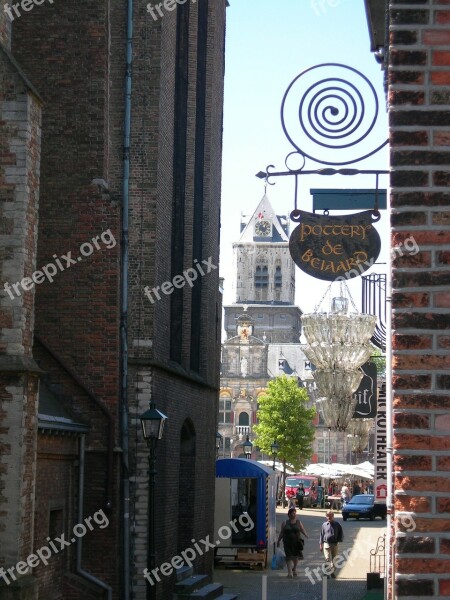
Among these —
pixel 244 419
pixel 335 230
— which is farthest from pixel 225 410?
pixel 335 230

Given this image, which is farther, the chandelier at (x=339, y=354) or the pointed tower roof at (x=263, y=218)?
the pointed tower roof at (x=263, y=218)

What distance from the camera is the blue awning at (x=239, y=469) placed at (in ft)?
96.4

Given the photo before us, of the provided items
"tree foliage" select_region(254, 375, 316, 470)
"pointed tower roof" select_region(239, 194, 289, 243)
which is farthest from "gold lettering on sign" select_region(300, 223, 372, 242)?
"pointed tower roof" select_region(239, 194, 289, 243)

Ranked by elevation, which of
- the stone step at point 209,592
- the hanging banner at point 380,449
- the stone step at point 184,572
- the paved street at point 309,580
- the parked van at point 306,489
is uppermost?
the hanging banner at point 380,449

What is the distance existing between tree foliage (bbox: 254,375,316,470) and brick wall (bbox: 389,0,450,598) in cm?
7935

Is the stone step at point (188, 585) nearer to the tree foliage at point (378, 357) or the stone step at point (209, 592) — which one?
the stone step at point (209, 592)

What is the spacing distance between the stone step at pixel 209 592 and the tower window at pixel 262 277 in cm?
13408

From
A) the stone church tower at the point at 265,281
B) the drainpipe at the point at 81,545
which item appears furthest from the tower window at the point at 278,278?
the drainpipe at the point at 81,545

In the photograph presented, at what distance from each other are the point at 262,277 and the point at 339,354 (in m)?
140

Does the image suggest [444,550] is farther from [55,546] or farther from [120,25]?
[120,25]

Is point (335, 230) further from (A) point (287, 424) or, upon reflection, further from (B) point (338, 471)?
(A) point (287, 424)

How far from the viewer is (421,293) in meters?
4.38

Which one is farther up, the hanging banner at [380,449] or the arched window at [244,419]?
the hanging banner at [380,449]

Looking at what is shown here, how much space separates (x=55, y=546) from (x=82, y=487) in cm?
127
